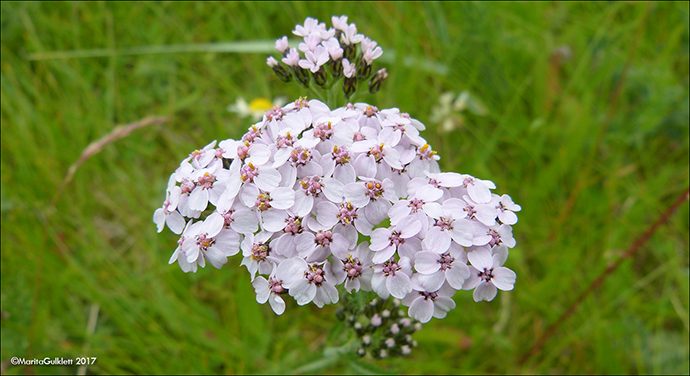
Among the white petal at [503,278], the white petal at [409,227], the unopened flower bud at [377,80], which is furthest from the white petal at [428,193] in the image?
the unopened flower bud at [377,80]

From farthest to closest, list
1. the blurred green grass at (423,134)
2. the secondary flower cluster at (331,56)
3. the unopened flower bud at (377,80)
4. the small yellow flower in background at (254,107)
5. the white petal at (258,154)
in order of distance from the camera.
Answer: the small yellow flower in background at (254,107), the blurred green grass at (423,134), the unopened flower bud at (377,80), the secondary flower cluster at (331,56), the white petal at (258,154)

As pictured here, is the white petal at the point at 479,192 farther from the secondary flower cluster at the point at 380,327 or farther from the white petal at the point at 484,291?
the secondary flower cluster at the point at 380,327

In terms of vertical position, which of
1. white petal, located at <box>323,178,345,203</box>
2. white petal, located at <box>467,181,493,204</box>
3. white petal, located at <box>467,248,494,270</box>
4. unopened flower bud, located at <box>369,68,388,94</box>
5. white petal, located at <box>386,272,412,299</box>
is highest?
unopened flower bud, located at <box>369,68,388,94</box>

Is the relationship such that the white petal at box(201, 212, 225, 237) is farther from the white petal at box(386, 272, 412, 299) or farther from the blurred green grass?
the blurred green grass

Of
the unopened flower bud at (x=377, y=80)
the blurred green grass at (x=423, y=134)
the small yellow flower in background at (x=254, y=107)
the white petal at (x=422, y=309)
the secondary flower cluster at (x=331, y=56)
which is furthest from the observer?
the small yellow flower in background at (x=254, y=107)

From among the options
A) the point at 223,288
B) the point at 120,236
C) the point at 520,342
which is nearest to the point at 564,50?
the point at 520,342

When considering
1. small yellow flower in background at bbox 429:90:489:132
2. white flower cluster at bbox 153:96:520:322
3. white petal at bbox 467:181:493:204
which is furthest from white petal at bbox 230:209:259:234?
small yellow flower in background at bbox 429:90:489:132

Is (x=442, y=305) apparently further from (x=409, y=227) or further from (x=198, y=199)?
(x=198, y=199)
